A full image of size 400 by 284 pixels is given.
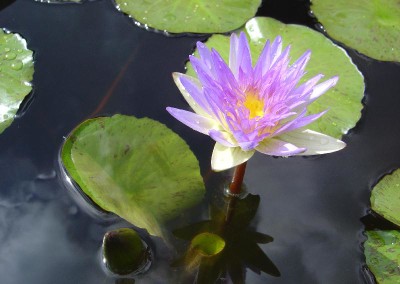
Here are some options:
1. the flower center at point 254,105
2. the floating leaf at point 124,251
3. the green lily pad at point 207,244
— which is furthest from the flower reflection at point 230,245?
the flower center at point 254,105

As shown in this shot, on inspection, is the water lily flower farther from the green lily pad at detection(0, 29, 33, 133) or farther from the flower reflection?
the green lily pad at detection(0, 29, 33, 133)

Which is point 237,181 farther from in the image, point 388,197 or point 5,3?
point 5,3

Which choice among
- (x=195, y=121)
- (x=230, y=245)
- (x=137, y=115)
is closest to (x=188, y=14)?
(x=137, y=115)

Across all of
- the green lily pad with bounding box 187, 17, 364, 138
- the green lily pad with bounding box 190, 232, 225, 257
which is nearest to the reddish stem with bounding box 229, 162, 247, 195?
the green lily pad with bounding box 190, 232, 225, 257

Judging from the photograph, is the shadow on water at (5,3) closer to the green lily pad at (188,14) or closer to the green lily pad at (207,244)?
the green lily pad at (188,14)

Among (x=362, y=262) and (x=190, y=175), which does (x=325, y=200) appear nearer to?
(x=362, y=262)
